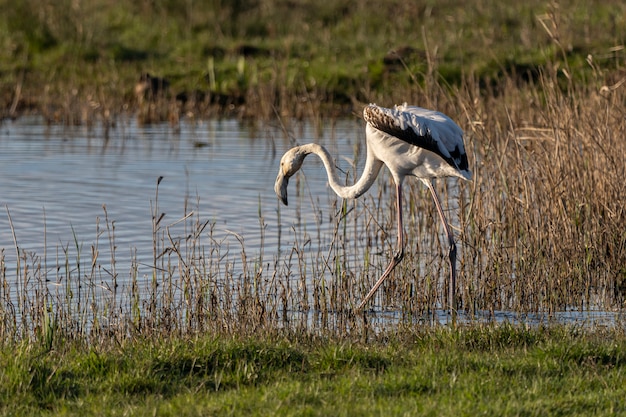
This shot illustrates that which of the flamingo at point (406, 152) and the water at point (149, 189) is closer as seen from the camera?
the flamingo at point (406, 152)

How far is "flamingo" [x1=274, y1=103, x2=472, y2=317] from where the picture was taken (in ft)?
24.9

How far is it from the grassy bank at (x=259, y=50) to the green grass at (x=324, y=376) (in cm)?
979

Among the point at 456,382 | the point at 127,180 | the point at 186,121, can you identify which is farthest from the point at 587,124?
the point at 186,121

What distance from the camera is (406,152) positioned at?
26.0ft

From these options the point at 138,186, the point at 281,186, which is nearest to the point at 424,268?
the point at 281,186

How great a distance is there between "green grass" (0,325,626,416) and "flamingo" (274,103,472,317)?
144 centimetres

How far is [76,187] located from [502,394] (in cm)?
838

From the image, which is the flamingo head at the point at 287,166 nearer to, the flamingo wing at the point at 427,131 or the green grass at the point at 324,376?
the flamingo wing at the point at 427,131

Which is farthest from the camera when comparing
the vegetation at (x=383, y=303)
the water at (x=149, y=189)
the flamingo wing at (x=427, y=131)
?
the water at (x=149, y=189)

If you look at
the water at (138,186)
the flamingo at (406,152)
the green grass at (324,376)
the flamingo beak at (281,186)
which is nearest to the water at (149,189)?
the water at (138,186)

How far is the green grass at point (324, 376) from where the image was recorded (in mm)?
4973

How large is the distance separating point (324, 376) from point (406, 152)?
2.78 m

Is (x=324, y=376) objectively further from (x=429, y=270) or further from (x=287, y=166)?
(x=287, y=166)

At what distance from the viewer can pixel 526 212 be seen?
8.45m
